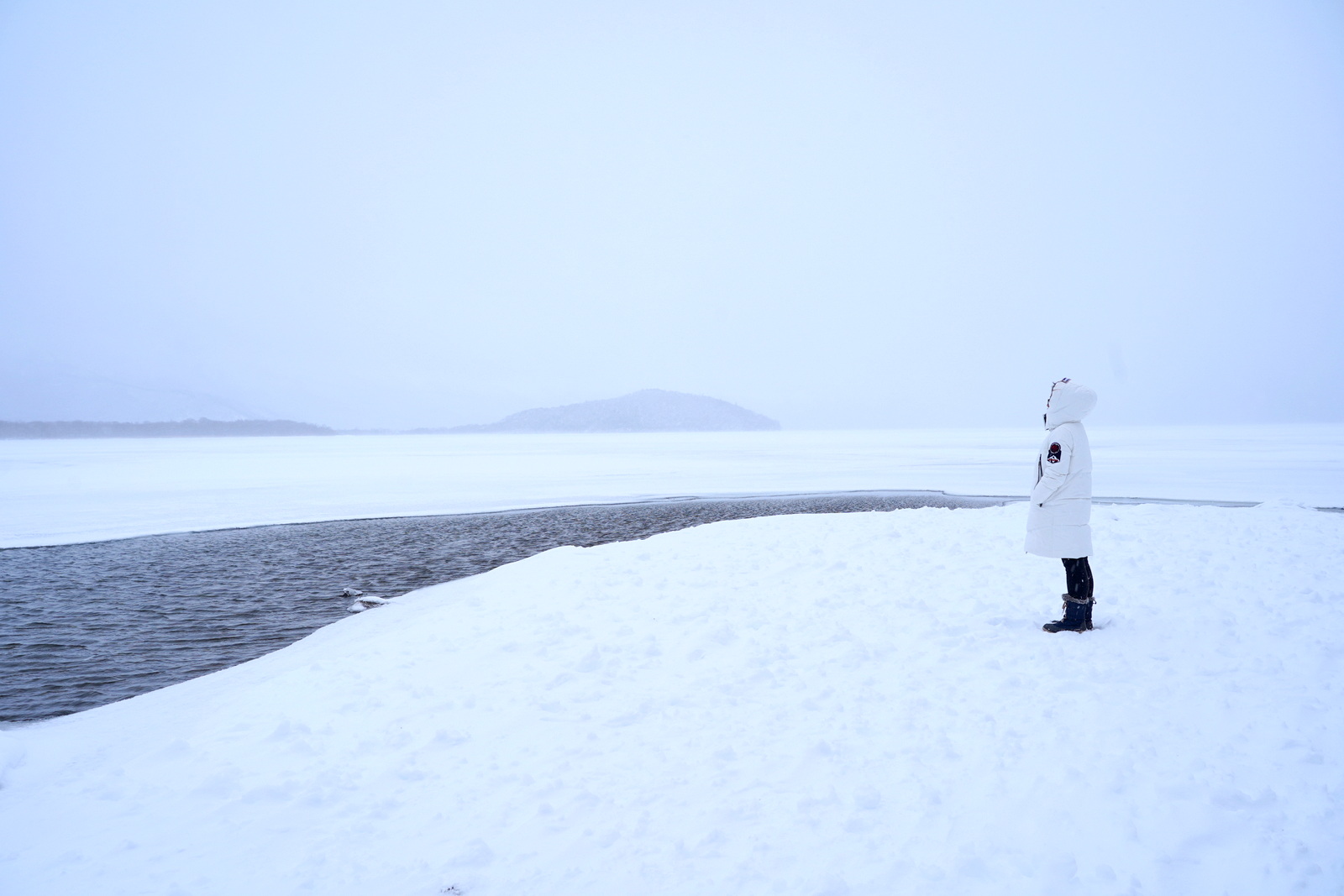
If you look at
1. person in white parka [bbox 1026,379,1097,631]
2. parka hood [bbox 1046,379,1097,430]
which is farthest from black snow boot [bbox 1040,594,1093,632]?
parka hood [bbox 1046,379,1097,430]

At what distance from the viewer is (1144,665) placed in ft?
19.5

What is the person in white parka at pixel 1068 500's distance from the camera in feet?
21.9

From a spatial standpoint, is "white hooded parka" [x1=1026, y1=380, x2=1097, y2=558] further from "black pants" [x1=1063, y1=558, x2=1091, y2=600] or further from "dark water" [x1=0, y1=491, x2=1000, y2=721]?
"dark water" [x1=0, y1=491, x2=1000, y2=721]

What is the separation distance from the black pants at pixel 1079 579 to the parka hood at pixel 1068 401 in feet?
4.35

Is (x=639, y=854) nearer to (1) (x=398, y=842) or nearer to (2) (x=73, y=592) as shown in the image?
(1) (x=398, y=842)

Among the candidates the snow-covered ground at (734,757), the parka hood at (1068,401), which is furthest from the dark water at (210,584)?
the parka hood at (1068,401)

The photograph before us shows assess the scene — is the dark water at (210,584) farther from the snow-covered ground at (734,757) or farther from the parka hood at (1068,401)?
the parka hood at (1068,401)

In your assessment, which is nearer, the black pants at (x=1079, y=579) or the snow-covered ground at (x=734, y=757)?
the snow-covered ground at (x=734, y=757)

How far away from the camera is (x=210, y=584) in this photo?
479 inches

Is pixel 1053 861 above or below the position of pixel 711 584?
below

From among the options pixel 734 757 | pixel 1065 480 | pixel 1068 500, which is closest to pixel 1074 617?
pixel 1068 500

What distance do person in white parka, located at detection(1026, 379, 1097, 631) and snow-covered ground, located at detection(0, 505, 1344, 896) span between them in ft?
1.25

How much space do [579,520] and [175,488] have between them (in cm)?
1995

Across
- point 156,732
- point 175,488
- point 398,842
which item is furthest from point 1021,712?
point 175,488
